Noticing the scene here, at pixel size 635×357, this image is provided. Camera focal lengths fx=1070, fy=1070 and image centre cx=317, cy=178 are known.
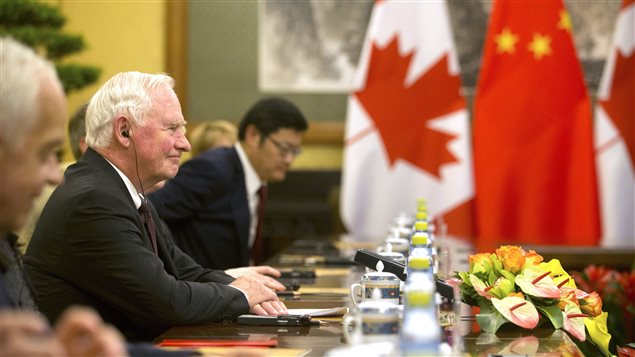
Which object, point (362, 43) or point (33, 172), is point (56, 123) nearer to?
point (33, 172)

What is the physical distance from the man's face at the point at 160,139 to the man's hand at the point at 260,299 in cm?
46

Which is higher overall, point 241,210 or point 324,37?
point 324,37

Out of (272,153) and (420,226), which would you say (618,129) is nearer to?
(272,153)

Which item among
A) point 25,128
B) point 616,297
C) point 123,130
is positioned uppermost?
point 25,128

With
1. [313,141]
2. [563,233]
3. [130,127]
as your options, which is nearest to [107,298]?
[130,127]

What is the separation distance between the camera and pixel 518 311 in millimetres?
2609

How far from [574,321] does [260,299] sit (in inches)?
33.0

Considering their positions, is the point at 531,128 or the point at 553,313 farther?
the point at 531,128

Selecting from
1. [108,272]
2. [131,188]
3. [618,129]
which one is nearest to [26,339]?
[108,272]

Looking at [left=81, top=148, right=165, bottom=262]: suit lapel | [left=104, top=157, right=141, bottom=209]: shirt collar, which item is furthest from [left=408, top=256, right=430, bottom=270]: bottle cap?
[left=104, top=157, right=141, bottom=209]: shirt collar

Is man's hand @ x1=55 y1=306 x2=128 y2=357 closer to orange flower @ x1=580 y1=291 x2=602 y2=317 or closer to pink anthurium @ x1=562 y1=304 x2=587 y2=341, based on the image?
pink anthurium @ x1=562 y1=304 x2=587 y2=341

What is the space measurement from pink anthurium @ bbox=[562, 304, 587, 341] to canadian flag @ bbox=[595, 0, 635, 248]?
4.43 metres

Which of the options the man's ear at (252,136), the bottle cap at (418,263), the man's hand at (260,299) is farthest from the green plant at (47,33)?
the bottle cap at (418,263)

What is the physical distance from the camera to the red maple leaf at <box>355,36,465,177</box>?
7.32 meters
